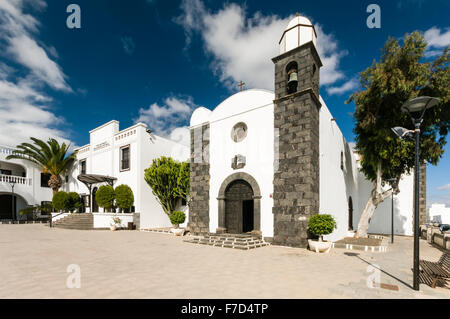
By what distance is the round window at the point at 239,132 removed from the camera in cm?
1264

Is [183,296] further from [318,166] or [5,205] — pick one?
[5,205]

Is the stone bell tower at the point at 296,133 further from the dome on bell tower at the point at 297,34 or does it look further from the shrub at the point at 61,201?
the shrub at the point at 61,201

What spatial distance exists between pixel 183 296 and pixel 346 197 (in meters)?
14.9

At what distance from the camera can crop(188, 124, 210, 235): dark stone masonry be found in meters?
13.5

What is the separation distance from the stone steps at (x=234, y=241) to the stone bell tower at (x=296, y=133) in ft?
3.09

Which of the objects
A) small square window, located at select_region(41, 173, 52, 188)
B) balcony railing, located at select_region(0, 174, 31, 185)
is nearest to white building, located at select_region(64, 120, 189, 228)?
balcony railing, located at select_region(0, 174, 31, 185)

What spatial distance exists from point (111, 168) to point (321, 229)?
18407 mm

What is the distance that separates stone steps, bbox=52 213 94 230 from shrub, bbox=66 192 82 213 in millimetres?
1433

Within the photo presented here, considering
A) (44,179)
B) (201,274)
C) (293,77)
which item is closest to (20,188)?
(44,179)

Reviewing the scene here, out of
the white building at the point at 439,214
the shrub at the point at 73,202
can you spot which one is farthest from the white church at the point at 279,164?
the white building at the point at 439,214

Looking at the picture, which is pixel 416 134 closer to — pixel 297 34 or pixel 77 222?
pixel 297 34

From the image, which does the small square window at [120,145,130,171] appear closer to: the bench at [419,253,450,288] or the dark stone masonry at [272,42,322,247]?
the dark stone masonry at [272,42,322,247]

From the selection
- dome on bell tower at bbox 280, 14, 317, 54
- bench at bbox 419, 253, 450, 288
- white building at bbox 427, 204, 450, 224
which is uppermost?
dome on bell tower at bbox 280, 14, 317, 54
